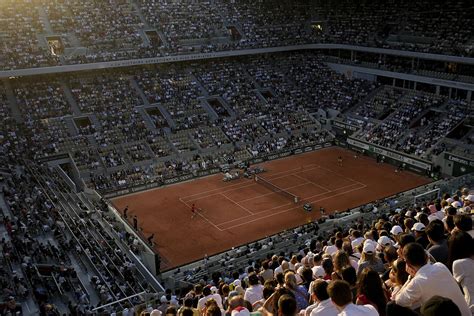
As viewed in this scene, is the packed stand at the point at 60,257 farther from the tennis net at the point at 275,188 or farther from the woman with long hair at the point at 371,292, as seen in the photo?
the woman with long hair at the point at 371,292

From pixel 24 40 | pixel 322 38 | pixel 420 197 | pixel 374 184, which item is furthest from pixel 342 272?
pixel 322 38

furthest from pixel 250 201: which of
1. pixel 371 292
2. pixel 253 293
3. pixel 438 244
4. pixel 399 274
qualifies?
pixel 371 292

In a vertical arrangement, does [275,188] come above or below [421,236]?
below

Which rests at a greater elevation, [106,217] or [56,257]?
[56,257]

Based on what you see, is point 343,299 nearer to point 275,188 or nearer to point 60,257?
point 60,257

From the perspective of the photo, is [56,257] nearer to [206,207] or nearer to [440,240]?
[206,207]

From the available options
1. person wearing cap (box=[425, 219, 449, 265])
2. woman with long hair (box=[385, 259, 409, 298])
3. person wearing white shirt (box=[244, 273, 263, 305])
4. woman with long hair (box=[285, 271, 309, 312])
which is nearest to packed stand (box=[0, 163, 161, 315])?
person wearing white shirt (box=[244, 273, 263, 305])

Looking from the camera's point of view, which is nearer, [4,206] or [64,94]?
[4,206]
